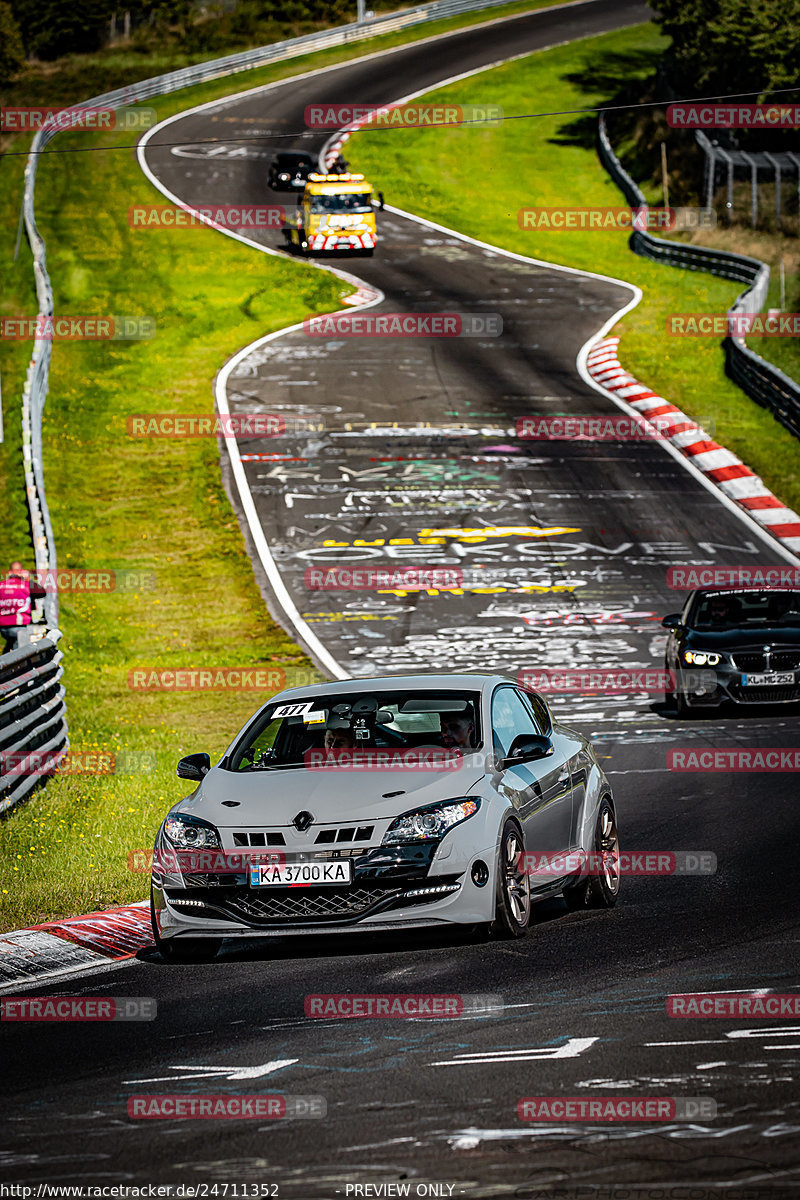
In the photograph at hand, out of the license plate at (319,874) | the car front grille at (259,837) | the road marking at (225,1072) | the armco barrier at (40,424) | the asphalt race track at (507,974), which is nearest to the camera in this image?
the asphalt race track at (507,974)

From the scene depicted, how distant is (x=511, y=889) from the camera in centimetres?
873

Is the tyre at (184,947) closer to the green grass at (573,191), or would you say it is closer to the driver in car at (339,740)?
the driver in car at (339,740)

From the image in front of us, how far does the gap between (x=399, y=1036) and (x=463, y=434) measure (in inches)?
1056

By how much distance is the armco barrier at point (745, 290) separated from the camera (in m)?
33.4

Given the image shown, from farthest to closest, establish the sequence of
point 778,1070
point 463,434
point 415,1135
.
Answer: point 463,434 → point 778,1070 → point 415,1135

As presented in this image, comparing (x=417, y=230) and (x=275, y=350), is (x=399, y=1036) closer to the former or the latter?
(x=275, y=350)

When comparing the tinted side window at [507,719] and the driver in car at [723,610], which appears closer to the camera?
the tinted side window at [507,719]

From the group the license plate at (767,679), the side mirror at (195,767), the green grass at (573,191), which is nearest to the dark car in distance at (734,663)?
the license plate at (767,679)

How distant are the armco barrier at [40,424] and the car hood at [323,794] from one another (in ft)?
13.8

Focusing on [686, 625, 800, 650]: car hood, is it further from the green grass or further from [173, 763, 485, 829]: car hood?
the green grass

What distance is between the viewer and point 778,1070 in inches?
239

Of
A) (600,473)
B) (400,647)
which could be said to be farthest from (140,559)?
(600,473)

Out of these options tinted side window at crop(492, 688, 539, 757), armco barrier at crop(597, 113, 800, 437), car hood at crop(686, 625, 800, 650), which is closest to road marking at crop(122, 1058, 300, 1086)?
tinted side window at crop(492, 688, 539, 757)

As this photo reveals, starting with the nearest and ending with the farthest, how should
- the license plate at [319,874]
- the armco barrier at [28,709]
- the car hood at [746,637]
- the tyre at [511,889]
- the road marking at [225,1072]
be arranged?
the road marking at [225,1072]
the license plate at [319,874]
the tyre at [511,889]
the armco barrier at [28,709]
the car hood at [746,637]
